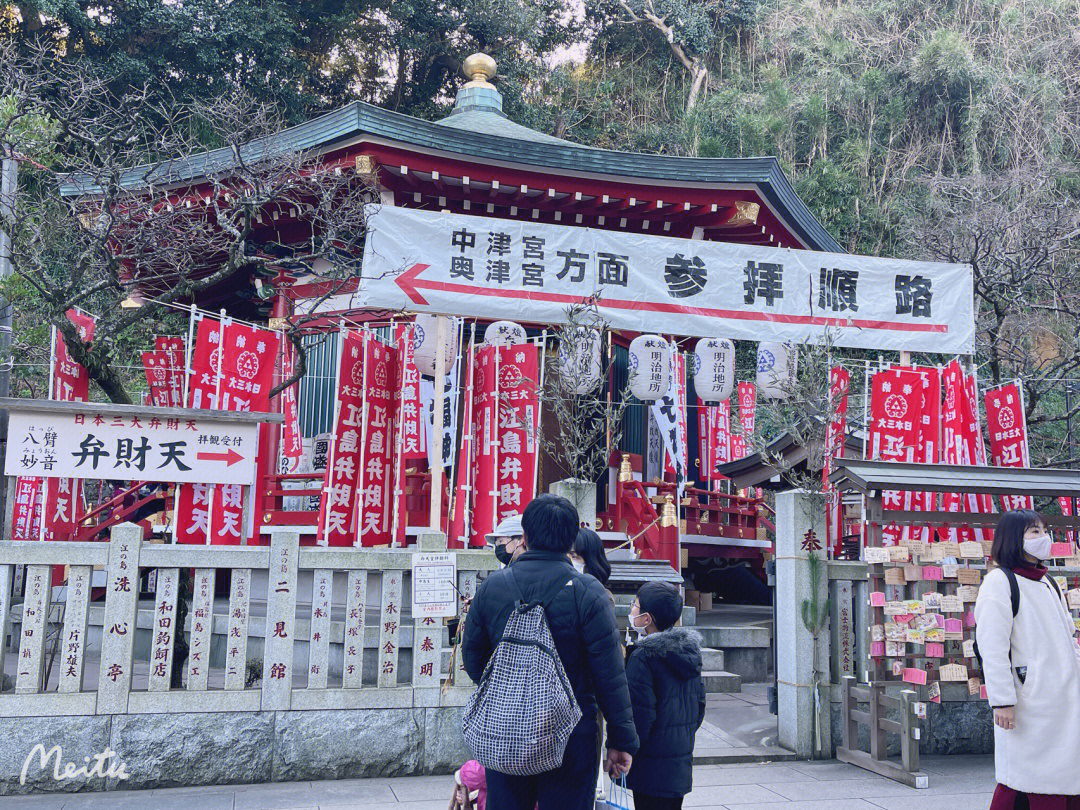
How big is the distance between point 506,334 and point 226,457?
15.7ft

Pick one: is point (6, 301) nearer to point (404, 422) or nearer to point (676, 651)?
point (404, 422)

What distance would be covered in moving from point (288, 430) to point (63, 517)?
4.21 m

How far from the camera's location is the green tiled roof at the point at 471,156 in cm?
1137

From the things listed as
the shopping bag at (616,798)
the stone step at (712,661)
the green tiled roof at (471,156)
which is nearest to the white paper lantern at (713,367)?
the green tiled roof at (471,156)

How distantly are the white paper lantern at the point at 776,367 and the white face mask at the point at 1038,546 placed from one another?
6699 millimetres

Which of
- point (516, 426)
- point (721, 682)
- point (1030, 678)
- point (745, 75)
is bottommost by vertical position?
point (721, 682)

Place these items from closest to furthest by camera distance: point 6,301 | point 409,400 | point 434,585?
1. point 434,585
2. point 6,301
3. point 409,400

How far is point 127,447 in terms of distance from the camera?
714cm

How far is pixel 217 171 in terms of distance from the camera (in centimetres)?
1198

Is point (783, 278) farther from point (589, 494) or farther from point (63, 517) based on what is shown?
point (63, 517)

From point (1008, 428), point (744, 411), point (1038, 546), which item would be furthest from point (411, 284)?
point (744, 411)

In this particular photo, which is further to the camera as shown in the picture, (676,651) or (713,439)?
(713,439)

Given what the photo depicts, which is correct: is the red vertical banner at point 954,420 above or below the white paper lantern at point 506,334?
below

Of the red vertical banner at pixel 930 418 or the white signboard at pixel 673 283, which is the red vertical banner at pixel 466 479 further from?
the red vertical banner at pixel 930 418
